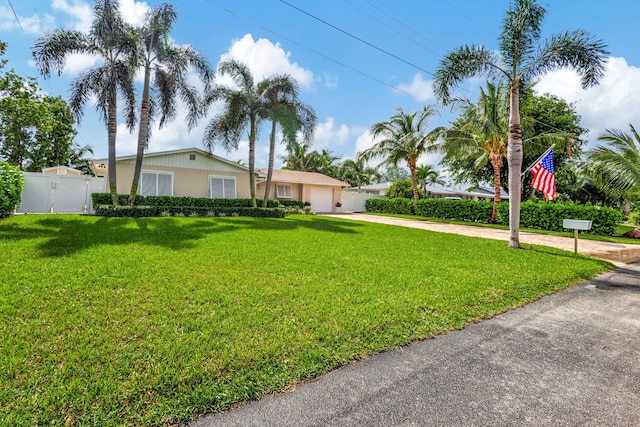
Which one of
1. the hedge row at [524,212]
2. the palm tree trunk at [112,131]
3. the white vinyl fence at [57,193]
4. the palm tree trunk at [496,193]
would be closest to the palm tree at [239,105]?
the palm tree trunk at [112,131]

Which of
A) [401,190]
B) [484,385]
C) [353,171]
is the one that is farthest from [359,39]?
[353,171]

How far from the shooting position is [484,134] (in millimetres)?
16016

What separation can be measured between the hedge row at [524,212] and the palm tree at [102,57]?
1989 centimetres

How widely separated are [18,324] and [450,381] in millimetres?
4166

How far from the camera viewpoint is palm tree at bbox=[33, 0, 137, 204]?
12.5 meters

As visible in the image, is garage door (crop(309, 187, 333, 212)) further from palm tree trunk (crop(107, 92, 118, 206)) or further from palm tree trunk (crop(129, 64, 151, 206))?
palm tree trunk (crop(107, 92, 118, 206))

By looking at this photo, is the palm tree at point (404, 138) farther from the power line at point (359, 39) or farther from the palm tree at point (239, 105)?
the palm tree at point (239, 105)

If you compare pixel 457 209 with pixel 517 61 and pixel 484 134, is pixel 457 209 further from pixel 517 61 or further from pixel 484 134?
pixel 517 61

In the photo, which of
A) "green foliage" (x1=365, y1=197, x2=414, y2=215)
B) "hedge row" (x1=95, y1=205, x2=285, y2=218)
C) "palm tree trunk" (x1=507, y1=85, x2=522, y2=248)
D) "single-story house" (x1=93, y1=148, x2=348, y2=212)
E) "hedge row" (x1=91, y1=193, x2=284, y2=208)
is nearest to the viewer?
"palm tree trunk" (x1=507, y1=85, x2=522, y2=248)

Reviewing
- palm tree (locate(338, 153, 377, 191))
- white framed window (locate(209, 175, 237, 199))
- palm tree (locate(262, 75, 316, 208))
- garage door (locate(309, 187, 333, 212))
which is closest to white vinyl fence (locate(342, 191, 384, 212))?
garage door (locate(309, 187, 333, 212))

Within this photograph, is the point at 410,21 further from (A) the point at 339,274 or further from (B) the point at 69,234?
(B) the point at 69,234

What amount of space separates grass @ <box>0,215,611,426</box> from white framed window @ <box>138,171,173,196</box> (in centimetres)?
935

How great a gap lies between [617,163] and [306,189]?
19055mm

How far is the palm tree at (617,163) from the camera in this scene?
39.4ft
